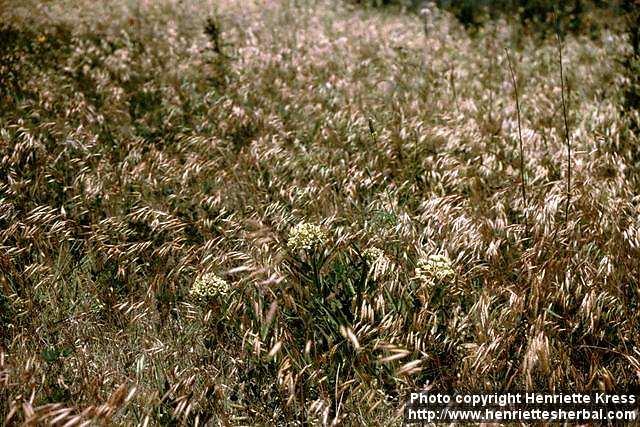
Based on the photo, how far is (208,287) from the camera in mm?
2791

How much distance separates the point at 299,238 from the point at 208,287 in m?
0.62

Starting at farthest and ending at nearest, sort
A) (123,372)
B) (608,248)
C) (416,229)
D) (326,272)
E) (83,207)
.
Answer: (83,207), (416,229), (608,248), (326,272), (123,372)

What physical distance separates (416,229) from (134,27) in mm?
7534

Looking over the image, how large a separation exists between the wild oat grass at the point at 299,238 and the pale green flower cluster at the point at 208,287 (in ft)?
0.47

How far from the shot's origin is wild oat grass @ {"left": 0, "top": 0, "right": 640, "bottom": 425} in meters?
2.49

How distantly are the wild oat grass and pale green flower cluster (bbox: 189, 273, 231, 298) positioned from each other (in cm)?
14

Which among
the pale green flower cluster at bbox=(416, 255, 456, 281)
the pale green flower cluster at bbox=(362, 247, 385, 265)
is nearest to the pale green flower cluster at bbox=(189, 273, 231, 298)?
the pale green flower cluster at bbox=(362, 247, 385, 265)

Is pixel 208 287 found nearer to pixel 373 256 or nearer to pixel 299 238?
pixel 299 238

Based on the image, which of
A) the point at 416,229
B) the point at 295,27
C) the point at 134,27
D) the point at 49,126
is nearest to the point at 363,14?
the point at 295,27

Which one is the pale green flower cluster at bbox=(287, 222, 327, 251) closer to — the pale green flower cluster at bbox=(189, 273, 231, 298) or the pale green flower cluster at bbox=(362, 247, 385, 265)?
the pale green flower cluster at bbox=(362, 247, 385, 265)

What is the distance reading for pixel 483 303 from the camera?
277 cm

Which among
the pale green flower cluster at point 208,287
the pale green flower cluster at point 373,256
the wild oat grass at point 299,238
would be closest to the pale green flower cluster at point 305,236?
the wild oat grass at point 299,238

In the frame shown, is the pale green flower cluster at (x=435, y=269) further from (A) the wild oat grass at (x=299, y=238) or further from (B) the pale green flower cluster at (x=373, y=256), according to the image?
(B) the pale green flower cluster at (x=373, y=256)

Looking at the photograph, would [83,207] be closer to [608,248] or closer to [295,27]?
[608,248]
